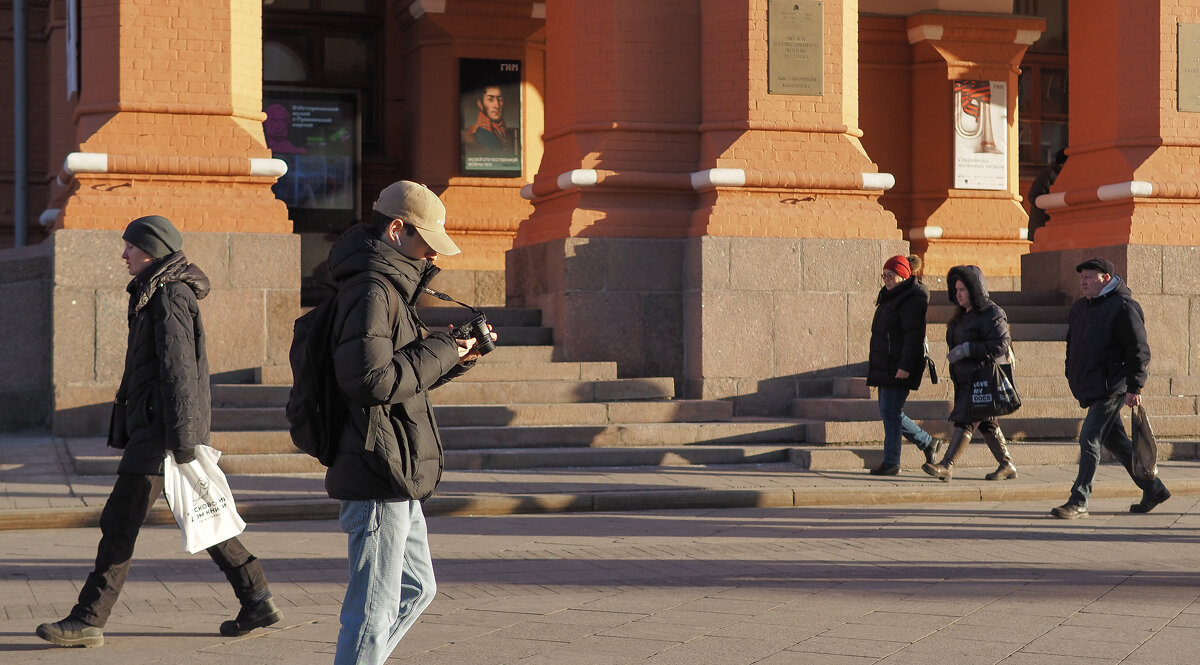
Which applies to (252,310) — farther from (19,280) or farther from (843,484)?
(843,484)

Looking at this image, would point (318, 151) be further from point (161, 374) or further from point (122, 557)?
point (122, 557)

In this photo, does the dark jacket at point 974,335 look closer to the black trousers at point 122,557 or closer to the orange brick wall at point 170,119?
the orange brick wall at point 170,119

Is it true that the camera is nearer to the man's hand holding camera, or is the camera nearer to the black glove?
the man's hand holding camera

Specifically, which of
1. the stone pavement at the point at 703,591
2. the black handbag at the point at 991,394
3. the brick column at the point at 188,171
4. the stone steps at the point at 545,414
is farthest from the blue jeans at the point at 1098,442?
the brick column at the point at 188,171

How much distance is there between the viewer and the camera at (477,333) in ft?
14.2

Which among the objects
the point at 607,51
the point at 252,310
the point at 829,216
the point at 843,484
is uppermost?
Result: the point at 607,51

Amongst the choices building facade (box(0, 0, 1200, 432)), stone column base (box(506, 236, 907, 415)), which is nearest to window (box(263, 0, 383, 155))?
building facade (box(0, 0, 1200, 432))

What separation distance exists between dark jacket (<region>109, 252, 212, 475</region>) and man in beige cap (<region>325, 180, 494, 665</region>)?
1.96 metres

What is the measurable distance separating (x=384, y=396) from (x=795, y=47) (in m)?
11.3

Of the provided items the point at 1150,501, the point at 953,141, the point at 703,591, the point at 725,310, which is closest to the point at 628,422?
the point at 725,310

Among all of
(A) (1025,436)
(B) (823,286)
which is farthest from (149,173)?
(A) (1025,436)

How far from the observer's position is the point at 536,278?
15172 millimetres

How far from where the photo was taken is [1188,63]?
16.2 m

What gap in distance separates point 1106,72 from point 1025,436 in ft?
18.7
